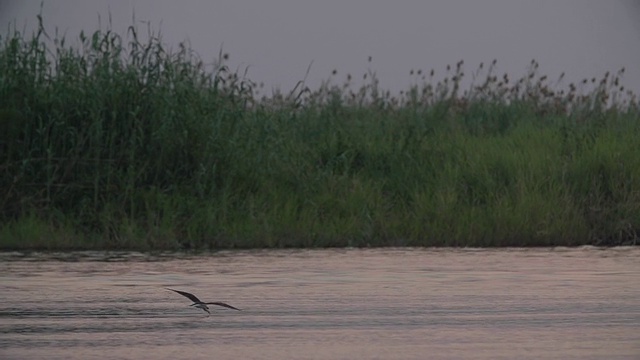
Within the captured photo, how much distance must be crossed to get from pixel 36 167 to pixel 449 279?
451cm

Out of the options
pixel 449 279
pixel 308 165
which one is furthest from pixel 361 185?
pixel 449 279

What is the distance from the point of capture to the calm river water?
5375 mm

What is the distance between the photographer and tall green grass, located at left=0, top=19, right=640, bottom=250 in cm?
1078

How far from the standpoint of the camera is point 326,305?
6762mm

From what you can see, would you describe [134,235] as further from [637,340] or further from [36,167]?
[637,340]

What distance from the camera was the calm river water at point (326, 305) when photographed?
5375 millimetres

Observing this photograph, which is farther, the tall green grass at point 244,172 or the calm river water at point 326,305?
the tall green grass at point 244,172

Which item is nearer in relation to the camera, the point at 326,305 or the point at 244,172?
the point at 326,305

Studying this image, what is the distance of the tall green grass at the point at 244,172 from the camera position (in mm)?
10781

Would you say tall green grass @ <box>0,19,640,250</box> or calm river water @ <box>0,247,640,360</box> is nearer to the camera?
calm river water @ <box>0,247,640,360</box>

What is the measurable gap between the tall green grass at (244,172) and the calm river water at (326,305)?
863 millimetres

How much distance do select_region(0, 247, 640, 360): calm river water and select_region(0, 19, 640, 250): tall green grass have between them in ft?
2.83

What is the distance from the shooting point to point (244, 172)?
11.7 m

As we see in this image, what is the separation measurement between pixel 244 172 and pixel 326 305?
16.5ft
